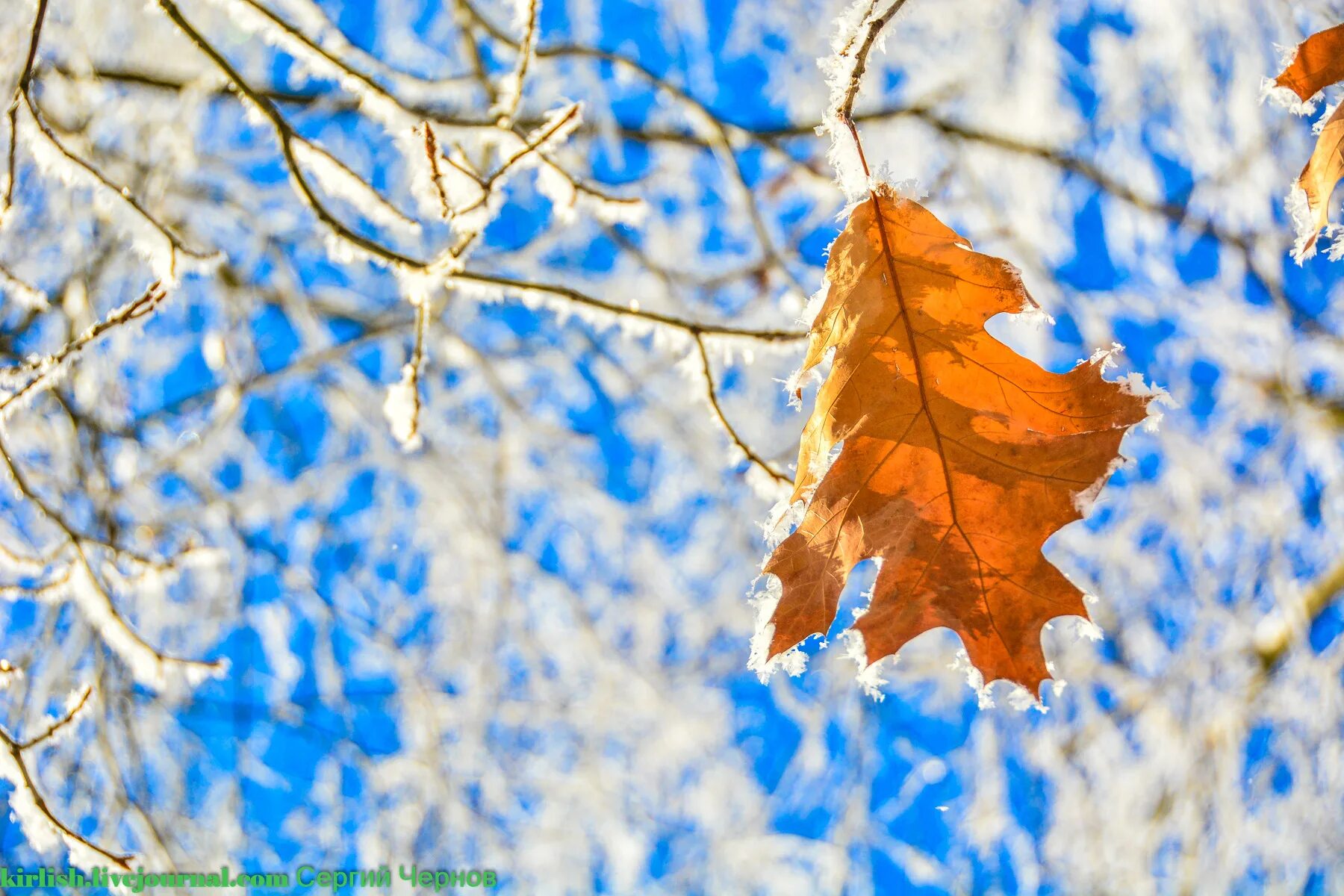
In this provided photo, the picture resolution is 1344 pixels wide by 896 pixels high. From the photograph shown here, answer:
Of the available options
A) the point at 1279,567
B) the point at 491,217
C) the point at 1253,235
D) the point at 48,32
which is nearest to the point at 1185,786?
the point at 1279,567

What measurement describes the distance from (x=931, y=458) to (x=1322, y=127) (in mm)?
407

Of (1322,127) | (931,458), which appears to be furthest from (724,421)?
(1322,127)

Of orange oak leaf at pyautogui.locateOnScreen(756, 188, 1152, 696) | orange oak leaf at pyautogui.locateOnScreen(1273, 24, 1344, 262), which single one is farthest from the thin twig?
orange oak leaf at pyautogui.locateOnScreen(1273, 24, 1344, 262)

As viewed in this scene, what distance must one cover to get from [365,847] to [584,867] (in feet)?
3.37

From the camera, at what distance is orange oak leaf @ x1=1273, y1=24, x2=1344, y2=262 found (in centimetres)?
57

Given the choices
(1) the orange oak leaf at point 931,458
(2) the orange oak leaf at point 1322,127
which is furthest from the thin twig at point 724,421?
(2) the orange oak leaf at point 1322,127

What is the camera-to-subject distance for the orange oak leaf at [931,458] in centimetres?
60

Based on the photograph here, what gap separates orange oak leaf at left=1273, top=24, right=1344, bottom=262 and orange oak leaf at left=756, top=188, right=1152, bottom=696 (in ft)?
0.66

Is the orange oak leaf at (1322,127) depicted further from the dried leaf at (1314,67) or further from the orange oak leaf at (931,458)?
the orange oak leaf at (931,458)

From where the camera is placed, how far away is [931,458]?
0.64 metres

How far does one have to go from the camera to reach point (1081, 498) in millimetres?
593

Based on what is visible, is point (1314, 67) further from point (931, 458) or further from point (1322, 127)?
point (931, 458)

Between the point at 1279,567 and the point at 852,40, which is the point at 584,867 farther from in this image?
the point at 852,40

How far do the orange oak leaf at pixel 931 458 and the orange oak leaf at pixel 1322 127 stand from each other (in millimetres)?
202
